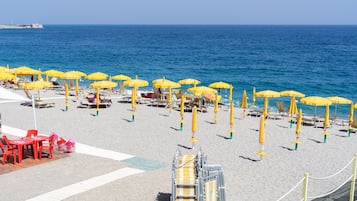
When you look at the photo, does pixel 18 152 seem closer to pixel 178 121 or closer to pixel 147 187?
pixel 147 187

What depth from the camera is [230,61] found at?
64.8 meters

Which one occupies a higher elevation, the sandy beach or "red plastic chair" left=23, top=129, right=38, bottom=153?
"red plastic chair" left=23, top=129, right=38, bottom=153

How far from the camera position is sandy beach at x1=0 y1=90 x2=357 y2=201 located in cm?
1110

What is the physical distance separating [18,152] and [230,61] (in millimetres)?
54170

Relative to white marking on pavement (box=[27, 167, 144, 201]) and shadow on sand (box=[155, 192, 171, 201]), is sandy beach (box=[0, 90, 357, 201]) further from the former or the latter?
white marking on pavement (box=[27, 167, 144, 201])

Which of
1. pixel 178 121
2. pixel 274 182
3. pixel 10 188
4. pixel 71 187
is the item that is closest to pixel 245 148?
pixel 274 182

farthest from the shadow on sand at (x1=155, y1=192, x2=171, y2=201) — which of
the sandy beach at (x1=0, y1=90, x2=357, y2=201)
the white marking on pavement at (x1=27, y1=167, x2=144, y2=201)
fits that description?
the white marking on pavement at (x1=27, y1=167, x2=144, y2=201)

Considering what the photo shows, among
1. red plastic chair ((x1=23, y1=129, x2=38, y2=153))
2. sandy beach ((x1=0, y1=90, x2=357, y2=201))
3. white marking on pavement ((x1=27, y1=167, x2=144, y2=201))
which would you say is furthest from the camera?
red plastic chair ((x1=23, y1=129, x2=38, y2=153))

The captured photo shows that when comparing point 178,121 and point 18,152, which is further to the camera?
point 178,121

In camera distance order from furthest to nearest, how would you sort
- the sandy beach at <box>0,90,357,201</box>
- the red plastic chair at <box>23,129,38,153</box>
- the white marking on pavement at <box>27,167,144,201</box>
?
the red plastic chair at <box>23,129,38,153</box>, the sandy beach at <box>0,90,357,201</box>, the white marking on pavement at <box>27,167,144,201</box>

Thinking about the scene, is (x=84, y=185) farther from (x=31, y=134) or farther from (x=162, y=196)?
(x=31, y=134)

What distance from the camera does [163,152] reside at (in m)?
14.8

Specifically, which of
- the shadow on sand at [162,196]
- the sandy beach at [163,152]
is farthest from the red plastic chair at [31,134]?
the shadow on sand at [162,196]

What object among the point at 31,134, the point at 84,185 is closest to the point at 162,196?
the point at 84,185
